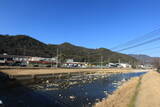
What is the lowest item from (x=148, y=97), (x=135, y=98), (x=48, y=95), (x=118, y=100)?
(x=48, y=95)

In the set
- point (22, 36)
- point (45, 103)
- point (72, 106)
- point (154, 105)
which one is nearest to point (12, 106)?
point (45, 103)

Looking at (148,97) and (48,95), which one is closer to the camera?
(148,97)

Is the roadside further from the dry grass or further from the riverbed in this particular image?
the riverbed

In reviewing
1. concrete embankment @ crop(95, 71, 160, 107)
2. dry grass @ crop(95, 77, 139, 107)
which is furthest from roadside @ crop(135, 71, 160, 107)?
dry grass @ crop(95, 77, 139, 107)

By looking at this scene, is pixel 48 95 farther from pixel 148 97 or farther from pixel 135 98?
pixel 148 97

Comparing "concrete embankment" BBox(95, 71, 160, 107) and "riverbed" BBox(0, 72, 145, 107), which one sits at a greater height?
"concrete embankment" BBox(95, 71, 160, 107)

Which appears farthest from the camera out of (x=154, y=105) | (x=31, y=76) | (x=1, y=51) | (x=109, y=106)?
(x=1, y=51)

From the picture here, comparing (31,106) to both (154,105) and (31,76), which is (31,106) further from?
(31,76)

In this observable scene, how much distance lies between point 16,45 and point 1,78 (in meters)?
131

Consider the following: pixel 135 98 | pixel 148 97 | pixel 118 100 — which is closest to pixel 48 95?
pixel 118 100

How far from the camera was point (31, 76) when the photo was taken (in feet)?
146

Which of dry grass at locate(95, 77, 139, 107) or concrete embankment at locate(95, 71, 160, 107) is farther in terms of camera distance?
dry grass at locate(95, 77, 139, 107)

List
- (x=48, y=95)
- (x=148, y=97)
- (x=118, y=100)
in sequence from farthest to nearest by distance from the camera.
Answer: (x=48, y=95), (x=118, y=100), (x=148, y=97)

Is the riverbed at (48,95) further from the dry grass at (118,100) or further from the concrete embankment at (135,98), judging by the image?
the concrete embankment at (135,98)
